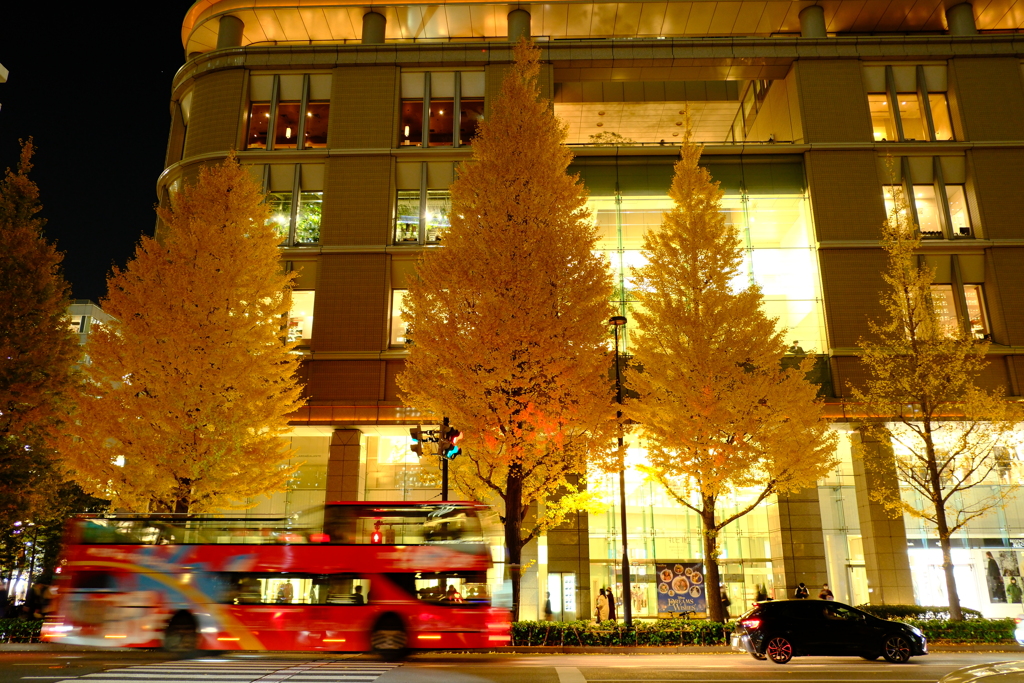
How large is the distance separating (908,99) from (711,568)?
23.7 meters

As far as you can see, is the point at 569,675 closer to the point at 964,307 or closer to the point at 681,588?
the point at 681,588

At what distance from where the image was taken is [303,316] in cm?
2852

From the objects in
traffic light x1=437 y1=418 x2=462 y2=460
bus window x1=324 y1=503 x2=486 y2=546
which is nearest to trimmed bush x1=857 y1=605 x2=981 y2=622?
bus window x1=324 y1=503 x2=486 y2=546

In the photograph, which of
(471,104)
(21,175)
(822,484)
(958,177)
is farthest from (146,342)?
(958,177)

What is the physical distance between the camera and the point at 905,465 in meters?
21.5

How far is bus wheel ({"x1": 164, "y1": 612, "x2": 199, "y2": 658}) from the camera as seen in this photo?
47.3 feet

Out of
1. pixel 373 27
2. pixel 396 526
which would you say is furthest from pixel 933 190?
pixel 396 526

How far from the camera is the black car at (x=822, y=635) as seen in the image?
15.1 metres

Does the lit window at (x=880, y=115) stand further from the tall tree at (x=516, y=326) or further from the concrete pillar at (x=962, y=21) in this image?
the tall tree at (x=516, y=326)

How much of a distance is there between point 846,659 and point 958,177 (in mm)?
22404

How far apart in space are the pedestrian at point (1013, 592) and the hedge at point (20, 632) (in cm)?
3206

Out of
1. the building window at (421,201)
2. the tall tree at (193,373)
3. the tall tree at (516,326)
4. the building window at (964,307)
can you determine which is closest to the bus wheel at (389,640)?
the tall tree at (516,326)

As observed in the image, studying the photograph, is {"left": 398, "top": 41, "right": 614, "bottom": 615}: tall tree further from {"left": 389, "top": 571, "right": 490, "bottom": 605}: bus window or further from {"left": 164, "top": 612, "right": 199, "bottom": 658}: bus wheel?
{"left": 164, "top": 612, "right": 199, "bottom": 658}: bus wheel

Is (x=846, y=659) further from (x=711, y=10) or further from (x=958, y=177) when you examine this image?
(x=711, y=10)
